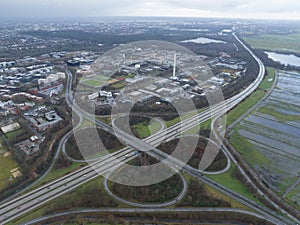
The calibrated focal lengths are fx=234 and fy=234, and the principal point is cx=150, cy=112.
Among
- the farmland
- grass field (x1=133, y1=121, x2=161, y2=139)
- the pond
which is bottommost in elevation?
the pond

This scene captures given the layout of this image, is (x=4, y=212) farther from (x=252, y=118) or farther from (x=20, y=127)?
(x=252, y=118)

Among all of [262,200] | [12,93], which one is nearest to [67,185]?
[262,200]

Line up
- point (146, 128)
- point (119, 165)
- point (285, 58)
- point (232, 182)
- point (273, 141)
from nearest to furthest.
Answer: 1. point (232, 182)
2. point (119, 165)
3. point (273, 141)
4. point (146, 128)
5. point (285, 58)

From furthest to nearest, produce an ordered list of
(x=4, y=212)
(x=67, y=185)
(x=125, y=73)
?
1. (x=125, y=73)
2. (x=67, y=185)
3. (x=4, y=212)

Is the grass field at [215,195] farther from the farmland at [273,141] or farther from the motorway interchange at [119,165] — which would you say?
the farmland at [273,141]

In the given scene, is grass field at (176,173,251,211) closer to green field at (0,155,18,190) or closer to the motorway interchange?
the motorway interchange

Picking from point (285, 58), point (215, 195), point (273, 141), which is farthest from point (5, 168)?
point (285, 58)

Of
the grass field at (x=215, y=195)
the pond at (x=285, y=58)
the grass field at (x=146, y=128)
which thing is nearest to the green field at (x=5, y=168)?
the grass field at (x=146, y=128)

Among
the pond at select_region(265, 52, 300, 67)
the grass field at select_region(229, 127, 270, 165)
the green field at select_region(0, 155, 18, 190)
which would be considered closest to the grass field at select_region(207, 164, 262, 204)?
the grass field at select_region(229, 127, 270, 165)

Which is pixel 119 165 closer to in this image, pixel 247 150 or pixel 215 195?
pixel 215 195
